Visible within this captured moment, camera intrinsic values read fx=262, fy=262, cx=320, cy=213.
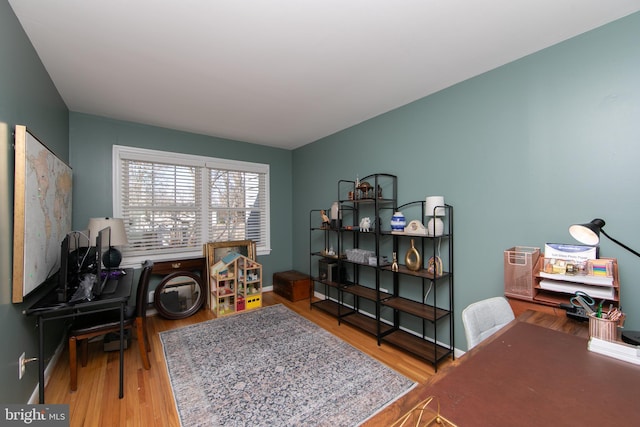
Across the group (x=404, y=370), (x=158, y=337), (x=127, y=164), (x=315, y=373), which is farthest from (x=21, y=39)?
(x=404, y=370)

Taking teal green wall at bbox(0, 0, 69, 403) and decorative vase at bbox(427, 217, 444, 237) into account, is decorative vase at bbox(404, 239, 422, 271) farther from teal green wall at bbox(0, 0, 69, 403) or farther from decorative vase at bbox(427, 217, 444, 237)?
teal green wall at bbox(0, 0, 69, 403)

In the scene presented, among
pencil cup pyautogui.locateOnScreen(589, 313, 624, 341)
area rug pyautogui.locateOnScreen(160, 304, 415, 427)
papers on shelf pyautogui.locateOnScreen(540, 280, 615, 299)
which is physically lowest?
area rug pyautogui.locateOnScreen(160, 304, 415, 427)

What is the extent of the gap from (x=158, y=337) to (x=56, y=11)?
290 centimetres

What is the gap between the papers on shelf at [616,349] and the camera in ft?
3.52

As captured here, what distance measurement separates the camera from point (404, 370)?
7.43 feet

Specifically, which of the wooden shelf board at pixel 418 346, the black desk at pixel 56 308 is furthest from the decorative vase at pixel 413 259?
the black desk at pixel 56 308

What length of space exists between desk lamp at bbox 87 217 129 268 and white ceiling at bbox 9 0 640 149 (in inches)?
50.1

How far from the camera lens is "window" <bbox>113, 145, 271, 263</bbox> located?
11.2 ft

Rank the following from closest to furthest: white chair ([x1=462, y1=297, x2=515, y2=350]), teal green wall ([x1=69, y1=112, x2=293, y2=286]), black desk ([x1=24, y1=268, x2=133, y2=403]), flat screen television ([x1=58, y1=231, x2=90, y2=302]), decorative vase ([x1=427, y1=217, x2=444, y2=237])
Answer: white chair ([x1=462, y1=297, x2=515, y2=350]) < black desk ([x1=24, y1=268, x2=133, y2=403]) < flat screen television ([x1=58, y1=231, x2=90, y2=302]) < decorative vase ([x1=427, y1=217, x2=444, y2=237]) < teal green wall ([x1=69, y1=112, x2=293, y2=286])

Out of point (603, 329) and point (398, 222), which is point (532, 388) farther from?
point (398, 222)

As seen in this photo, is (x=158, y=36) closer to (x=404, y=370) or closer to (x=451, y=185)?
(x=451, y=185)

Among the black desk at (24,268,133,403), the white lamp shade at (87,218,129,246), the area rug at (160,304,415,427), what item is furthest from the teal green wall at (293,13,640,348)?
the white lamp shade at (87,218,129,246)

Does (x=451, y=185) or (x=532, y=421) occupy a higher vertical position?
(x=451, y=185)

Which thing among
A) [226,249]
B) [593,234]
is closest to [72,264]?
[226,249]
